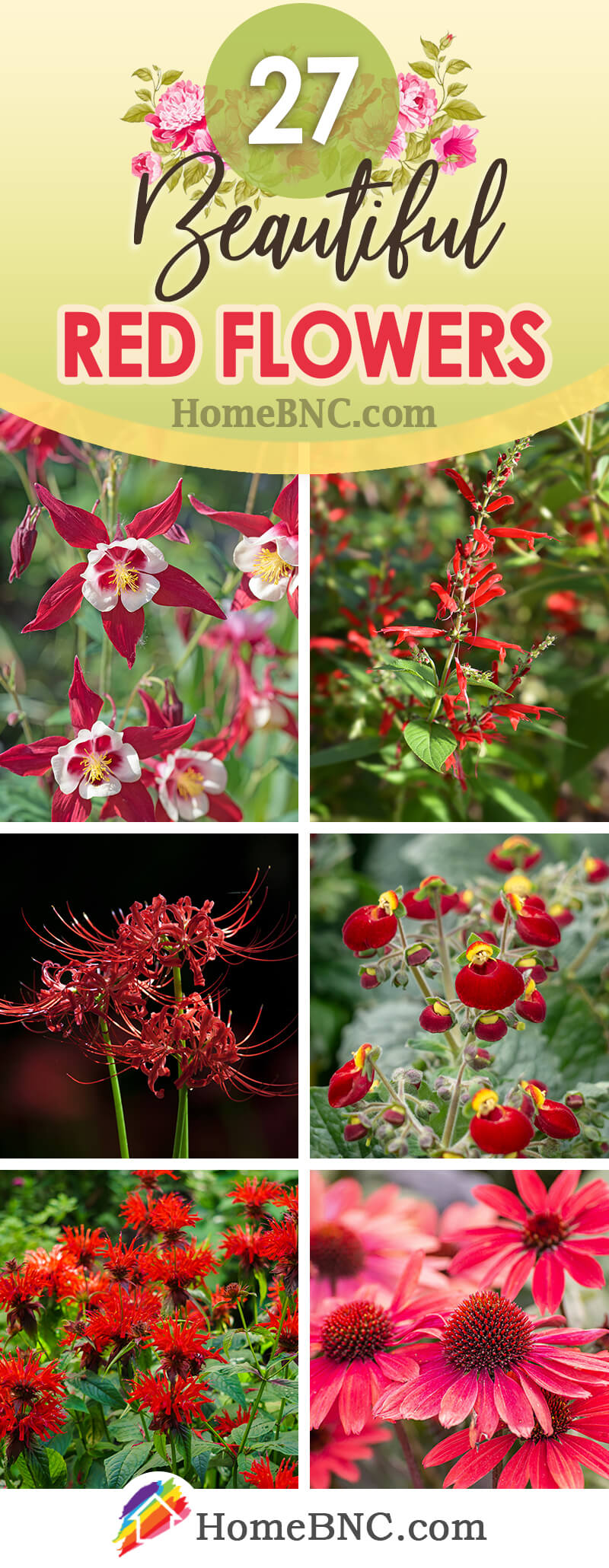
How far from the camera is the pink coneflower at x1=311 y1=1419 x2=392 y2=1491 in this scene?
3.87 ft

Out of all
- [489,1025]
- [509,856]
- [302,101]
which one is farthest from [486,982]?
[302,101]

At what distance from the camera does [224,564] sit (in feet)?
4.01

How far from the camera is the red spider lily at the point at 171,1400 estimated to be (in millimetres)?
1188

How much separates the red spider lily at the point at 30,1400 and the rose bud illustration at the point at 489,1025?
2.08 ft

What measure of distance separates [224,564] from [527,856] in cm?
50

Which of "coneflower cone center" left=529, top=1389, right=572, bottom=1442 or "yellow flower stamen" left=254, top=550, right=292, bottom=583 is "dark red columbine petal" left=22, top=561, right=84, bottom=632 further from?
"coneflower cone center" left=529, top=1389, right=572, bottom=1442

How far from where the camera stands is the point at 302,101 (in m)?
1.17

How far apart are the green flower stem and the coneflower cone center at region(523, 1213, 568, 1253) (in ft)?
1.57

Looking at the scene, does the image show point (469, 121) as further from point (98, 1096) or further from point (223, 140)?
point (98, 1096)

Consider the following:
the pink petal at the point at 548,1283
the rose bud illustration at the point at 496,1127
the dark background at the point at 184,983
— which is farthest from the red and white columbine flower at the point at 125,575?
the pink petal at the point at 548,1283

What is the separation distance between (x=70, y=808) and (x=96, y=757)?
7cm

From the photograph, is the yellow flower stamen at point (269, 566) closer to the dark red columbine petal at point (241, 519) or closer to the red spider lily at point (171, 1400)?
the dark red columbine petal at point (241, 519)

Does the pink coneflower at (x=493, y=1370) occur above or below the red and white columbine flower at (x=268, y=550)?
below
